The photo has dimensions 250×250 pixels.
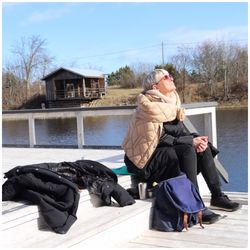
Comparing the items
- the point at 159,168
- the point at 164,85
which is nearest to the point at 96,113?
the point at 164,85

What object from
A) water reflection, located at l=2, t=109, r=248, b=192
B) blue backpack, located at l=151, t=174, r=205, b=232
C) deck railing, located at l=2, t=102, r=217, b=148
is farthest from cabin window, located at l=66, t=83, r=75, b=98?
blue backpack, located at l=151, t=174, r=205, b=232

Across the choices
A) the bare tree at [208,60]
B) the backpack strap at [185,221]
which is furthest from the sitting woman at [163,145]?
the bare tree at [208,60]

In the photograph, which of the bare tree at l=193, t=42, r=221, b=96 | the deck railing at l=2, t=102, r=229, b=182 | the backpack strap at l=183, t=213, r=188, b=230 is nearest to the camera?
the backpack strap at l=183, t=213, r=188, b=230

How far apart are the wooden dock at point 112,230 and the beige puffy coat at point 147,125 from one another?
0.86ft

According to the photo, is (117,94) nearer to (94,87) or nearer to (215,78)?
(94,87)

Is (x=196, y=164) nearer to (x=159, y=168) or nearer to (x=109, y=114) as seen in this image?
(x=159, y=168)

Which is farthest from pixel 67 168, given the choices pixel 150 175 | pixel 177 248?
pixel 177 248

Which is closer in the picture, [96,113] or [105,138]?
[96,113]

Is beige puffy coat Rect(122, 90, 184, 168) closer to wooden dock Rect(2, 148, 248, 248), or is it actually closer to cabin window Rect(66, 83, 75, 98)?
wooden dock Rect(2, 148, 248, 248)

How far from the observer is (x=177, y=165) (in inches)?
134

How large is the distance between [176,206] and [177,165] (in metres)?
0.38

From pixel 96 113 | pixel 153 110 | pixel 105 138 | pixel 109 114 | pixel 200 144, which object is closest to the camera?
pixel 153 110

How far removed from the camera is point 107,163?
463cm

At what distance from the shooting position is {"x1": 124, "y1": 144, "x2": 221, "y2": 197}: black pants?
341cm
